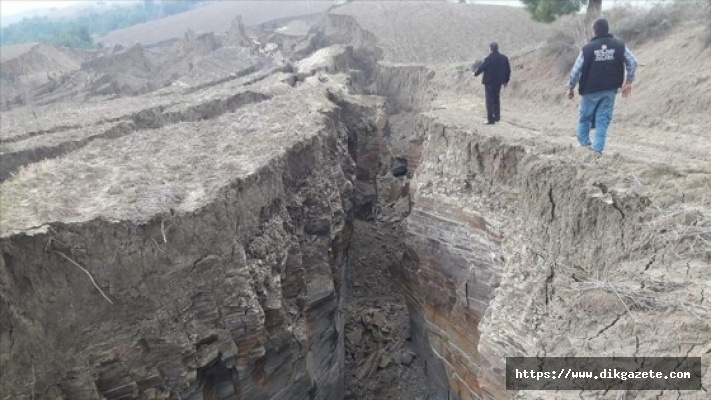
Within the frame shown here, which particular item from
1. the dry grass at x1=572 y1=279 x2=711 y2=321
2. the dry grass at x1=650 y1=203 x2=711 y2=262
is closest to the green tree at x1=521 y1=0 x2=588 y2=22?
the dry grass at x1=650 y1=203 x2=711 y2=262

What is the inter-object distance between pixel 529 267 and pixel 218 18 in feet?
182

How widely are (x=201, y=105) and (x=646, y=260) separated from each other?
9689 mm

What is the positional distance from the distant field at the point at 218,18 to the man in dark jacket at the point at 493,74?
1670 inches

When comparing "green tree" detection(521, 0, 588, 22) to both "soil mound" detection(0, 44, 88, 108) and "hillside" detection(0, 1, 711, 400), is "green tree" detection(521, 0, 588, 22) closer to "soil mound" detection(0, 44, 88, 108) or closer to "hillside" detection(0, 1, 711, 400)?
"hillside" detection(0, 1, 711, 400)

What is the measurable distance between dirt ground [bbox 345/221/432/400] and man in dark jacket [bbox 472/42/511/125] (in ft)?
11.2

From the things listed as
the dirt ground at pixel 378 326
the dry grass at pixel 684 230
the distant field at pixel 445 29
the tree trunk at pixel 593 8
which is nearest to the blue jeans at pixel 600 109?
the dry grass at pixel 684 230

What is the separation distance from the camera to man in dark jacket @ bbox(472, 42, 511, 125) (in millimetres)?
8078

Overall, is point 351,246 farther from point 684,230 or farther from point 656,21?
point 656,21

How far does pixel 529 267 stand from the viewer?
5773mm

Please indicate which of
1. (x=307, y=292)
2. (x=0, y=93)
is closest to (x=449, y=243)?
(x=307, y=292)

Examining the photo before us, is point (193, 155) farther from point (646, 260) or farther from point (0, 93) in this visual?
point (0, 93)

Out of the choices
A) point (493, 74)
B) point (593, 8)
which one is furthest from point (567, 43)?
point (493, 74)

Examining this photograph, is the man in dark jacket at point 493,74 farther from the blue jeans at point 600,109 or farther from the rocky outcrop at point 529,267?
the blue jeans at point 600,109

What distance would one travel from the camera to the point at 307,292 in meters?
7.34
